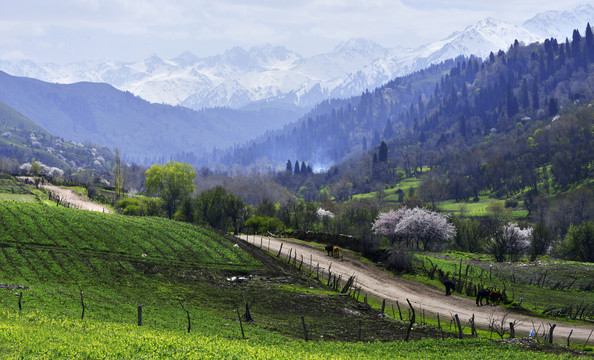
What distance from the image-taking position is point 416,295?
212ft

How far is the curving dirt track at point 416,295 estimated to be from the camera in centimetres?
4919

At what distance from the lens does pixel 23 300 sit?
138 feet

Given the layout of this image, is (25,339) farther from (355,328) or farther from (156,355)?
(355,328)

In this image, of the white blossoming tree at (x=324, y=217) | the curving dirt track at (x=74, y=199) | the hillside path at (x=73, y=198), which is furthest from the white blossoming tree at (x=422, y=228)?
the curving dirt track at (x=74, y=199)

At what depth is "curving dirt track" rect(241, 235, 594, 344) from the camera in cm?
4919

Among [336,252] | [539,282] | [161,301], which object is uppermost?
[336,252]

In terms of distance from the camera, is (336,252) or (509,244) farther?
(509,244)

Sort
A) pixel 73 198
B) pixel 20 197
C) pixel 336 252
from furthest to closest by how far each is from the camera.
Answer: pixel 73 198
pixel 20 197
pixel 336 252

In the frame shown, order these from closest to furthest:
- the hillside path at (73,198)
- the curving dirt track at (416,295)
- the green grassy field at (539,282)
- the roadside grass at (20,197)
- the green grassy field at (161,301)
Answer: the green grassy field at (161,301) → the curving dirt track at (416,295) → the green grassy field at (539,282) → the roadside grass at (20,197) → the hillside path at (73,198)

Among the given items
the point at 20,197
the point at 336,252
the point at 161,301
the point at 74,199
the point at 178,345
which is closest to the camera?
the point at 178,345

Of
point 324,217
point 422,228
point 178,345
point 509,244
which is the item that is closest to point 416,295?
point 178,345

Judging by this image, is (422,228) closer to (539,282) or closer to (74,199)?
(539,282)

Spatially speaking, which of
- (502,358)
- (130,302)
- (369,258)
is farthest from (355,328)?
(369,258)

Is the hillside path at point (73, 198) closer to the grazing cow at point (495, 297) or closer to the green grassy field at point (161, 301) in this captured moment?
the green grassy field at point (161, 301)
